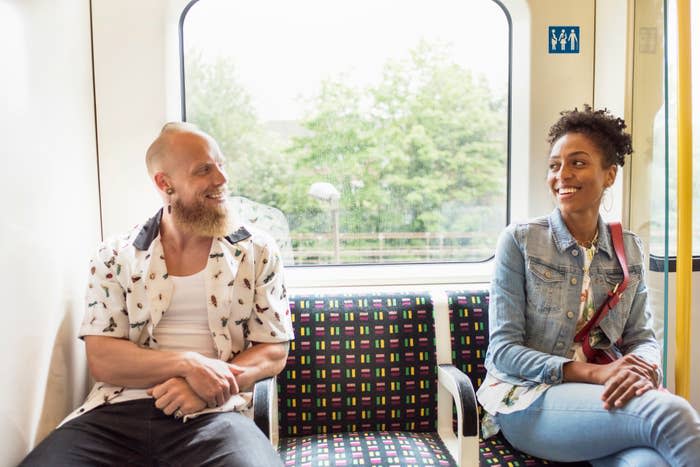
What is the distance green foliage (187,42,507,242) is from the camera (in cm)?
271

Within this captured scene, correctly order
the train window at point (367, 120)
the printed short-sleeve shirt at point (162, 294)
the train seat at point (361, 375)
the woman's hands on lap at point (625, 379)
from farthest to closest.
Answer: the train window at point (367, 120) → the train seat at point (361, 375) → the printed short-sleeve shirt at point (162, 294) → the woman's hands on lap at point (625, 379)

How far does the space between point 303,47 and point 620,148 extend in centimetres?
160

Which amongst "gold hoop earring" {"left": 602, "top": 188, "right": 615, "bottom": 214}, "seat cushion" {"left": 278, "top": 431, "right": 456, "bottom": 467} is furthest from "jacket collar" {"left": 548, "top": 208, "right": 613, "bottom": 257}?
"seat cushion" {"left": 278, "top": 431, "right": 456, "bottom": 467}

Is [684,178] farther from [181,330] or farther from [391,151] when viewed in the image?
[181,330]

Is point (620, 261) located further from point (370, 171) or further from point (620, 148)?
point (370, 171)

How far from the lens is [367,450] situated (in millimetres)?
1947

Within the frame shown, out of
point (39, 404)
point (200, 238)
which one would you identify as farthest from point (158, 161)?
point (39, 404)

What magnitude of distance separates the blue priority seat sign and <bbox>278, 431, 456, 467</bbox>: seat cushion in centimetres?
194

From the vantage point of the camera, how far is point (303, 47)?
2.69m

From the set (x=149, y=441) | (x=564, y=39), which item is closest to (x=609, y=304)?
(x=564, y=39)

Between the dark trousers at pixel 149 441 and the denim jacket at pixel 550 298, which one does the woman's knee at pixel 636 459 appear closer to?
the denim jacket at pixel 550 298

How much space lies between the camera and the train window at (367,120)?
268 centimetres

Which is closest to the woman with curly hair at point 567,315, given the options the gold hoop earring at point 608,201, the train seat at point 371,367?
the train seat at point 371,367

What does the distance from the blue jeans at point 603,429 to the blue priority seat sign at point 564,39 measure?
5.47ft
